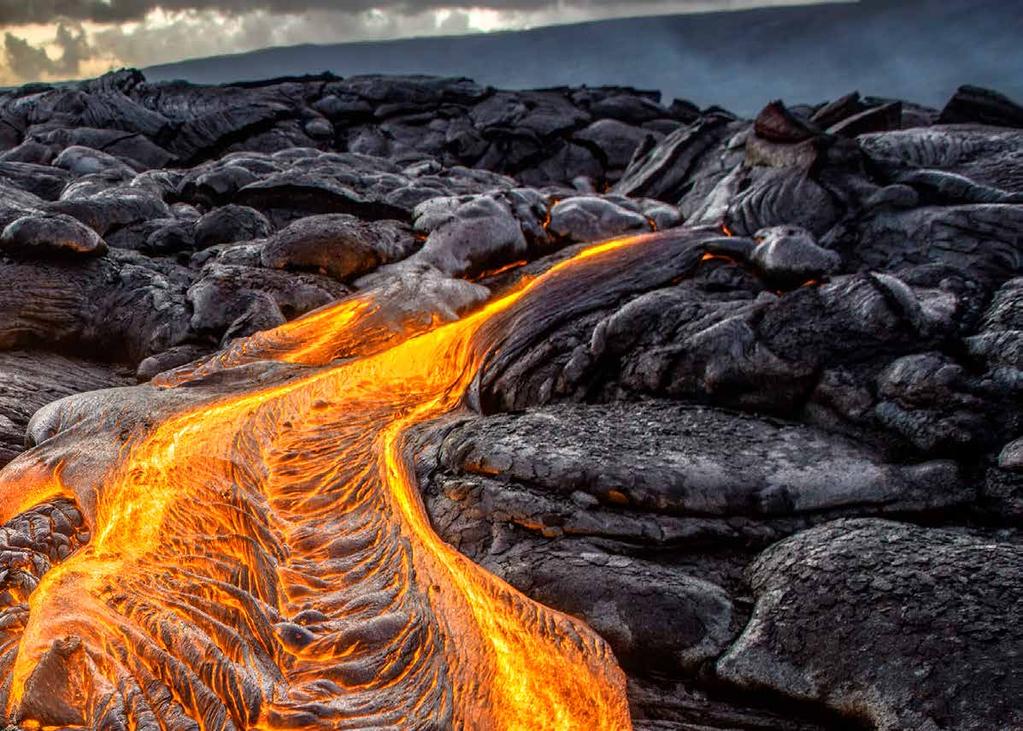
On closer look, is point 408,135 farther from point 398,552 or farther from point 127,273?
point 398,552

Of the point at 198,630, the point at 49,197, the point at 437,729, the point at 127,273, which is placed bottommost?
the point at 437,729

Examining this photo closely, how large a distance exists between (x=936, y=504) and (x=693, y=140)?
860cm

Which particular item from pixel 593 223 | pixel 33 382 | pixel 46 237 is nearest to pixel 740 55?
pixel 593 223

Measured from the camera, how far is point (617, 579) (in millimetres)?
3795

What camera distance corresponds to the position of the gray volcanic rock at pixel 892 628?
2910 mm

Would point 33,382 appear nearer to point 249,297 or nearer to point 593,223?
point 249,297

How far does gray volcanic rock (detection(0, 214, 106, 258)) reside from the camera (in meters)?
7.12

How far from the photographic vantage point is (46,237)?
7188mm

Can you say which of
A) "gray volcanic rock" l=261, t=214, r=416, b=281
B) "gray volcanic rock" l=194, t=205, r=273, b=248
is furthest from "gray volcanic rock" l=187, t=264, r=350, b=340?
"gray volcanic rock" l=194, t=205, r=273, b=248

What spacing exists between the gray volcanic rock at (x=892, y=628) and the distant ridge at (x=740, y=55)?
32.5 meters

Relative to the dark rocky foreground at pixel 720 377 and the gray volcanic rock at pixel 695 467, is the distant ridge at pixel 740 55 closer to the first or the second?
the dark rocky foreground at pixel 720 377

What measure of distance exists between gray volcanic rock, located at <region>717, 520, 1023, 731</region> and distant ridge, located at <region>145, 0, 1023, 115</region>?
32.5m

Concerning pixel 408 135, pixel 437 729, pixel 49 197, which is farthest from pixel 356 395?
pixel 408 135

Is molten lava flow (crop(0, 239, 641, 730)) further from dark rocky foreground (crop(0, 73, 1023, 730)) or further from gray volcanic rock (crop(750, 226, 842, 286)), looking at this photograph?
gray volcanic rock (crop(750, 226, 842, 286))
